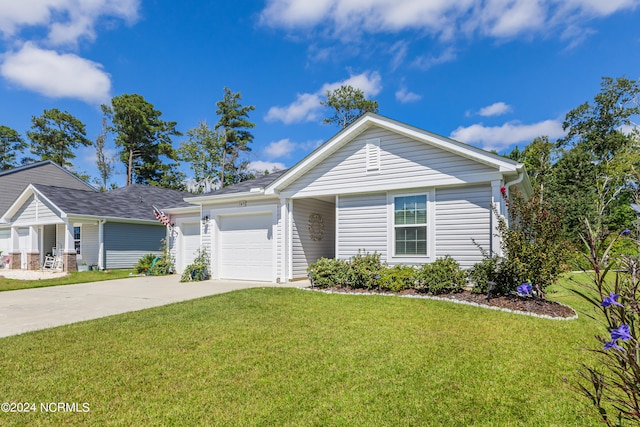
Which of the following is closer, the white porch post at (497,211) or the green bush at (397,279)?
the white porch post at (497,211)

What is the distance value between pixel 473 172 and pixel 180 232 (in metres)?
11.7

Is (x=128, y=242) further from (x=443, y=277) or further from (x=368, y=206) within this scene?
(x=443, y=277)

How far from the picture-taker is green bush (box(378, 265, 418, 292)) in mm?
8188

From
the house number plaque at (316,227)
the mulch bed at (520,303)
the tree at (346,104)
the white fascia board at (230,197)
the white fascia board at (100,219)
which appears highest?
the tree at (346,104)

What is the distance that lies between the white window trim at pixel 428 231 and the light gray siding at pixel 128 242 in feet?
46.4

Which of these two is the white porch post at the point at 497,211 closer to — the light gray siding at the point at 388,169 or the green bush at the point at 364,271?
the light gray siding at the point at 388,169

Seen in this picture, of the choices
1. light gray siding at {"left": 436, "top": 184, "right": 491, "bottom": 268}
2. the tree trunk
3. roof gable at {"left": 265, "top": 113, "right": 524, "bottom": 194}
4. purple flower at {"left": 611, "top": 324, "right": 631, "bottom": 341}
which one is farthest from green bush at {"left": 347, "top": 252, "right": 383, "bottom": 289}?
the tree trunk

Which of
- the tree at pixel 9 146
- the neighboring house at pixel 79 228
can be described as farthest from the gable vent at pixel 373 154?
the tree at pixel 9 146

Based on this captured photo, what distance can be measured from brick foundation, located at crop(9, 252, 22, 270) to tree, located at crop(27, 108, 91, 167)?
23.7m

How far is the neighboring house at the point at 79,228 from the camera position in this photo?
16.4 meters

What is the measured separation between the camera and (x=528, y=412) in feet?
9.66

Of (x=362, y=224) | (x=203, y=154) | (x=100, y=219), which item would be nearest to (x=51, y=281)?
(x=100, y=219)

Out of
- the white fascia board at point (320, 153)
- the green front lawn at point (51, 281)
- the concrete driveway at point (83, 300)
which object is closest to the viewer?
the concrete driveway at point (83, 300)

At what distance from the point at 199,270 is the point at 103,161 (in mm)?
36409
